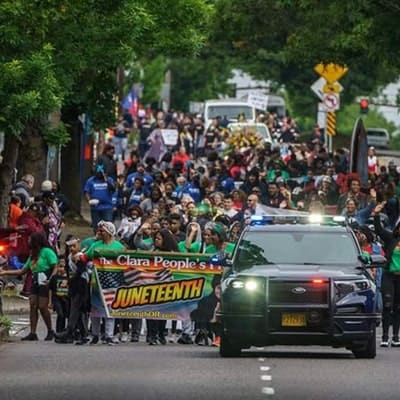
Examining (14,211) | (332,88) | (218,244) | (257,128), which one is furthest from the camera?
(257,128)

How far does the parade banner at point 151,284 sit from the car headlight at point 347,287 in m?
4.33

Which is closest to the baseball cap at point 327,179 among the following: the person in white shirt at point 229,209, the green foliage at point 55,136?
the person in white shirt at point 229,209

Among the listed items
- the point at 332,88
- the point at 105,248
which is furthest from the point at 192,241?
the point at 332,88

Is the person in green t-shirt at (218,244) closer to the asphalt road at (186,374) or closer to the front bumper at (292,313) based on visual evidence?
the asphalt road at (186,374)

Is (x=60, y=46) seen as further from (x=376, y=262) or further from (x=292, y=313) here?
(x=292, y=313)

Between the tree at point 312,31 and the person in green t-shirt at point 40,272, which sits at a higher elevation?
the tree at point 312,31

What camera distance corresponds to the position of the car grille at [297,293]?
863 inches

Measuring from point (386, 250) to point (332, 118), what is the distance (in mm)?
22299

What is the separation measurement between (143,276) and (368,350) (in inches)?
191

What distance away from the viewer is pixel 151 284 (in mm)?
26594

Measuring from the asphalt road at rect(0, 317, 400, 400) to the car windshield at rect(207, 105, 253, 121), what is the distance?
4065cm

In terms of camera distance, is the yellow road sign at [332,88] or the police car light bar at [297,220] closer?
the police car light bar at [297,220]

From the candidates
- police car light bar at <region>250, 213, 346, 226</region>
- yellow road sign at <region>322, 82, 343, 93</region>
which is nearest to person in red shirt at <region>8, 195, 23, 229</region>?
police car light bar at <region>250, 213, 346, 226</region>

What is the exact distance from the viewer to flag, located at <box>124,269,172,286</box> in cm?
2648
